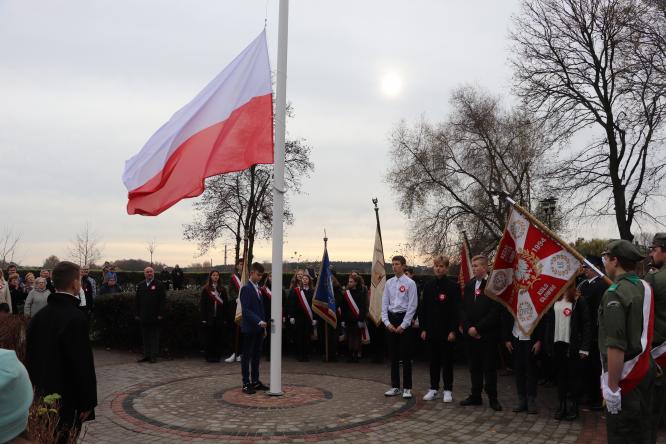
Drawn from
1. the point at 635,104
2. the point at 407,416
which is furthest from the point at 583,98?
the point at 407,416

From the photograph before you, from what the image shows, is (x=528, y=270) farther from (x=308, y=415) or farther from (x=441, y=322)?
(x=308, y=415)

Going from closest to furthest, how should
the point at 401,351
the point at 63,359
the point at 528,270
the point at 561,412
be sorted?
the point at 63,359 → the point at 528,270 → the point at 561,412 → the point at 401,351

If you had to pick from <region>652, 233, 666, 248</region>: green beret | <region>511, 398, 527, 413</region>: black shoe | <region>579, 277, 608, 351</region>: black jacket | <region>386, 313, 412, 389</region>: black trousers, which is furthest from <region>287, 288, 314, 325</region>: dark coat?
<region>652, 233, 666, 248</region>: green beret

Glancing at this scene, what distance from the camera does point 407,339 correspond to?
28.9 ft

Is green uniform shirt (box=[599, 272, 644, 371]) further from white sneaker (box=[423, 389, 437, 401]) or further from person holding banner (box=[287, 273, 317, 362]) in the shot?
person holding banner (box=[287, 273, 317, 362])

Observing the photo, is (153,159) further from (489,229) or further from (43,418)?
(489,229)

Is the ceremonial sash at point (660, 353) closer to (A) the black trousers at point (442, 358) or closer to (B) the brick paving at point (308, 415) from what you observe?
(B) the brick paving at point (308, 415)

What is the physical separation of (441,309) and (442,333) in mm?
369

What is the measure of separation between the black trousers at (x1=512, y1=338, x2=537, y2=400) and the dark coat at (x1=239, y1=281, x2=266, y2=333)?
392 centimetres

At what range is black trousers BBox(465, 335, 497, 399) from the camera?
8.18m

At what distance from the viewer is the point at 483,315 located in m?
8.42

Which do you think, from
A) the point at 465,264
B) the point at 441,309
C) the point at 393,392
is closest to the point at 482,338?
the point at 441,309

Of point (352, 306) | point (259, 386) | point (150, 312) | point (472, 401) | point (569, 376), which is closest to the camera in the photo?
point (569, 376)

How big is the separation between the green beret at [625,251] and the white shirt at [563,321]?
379 cm
